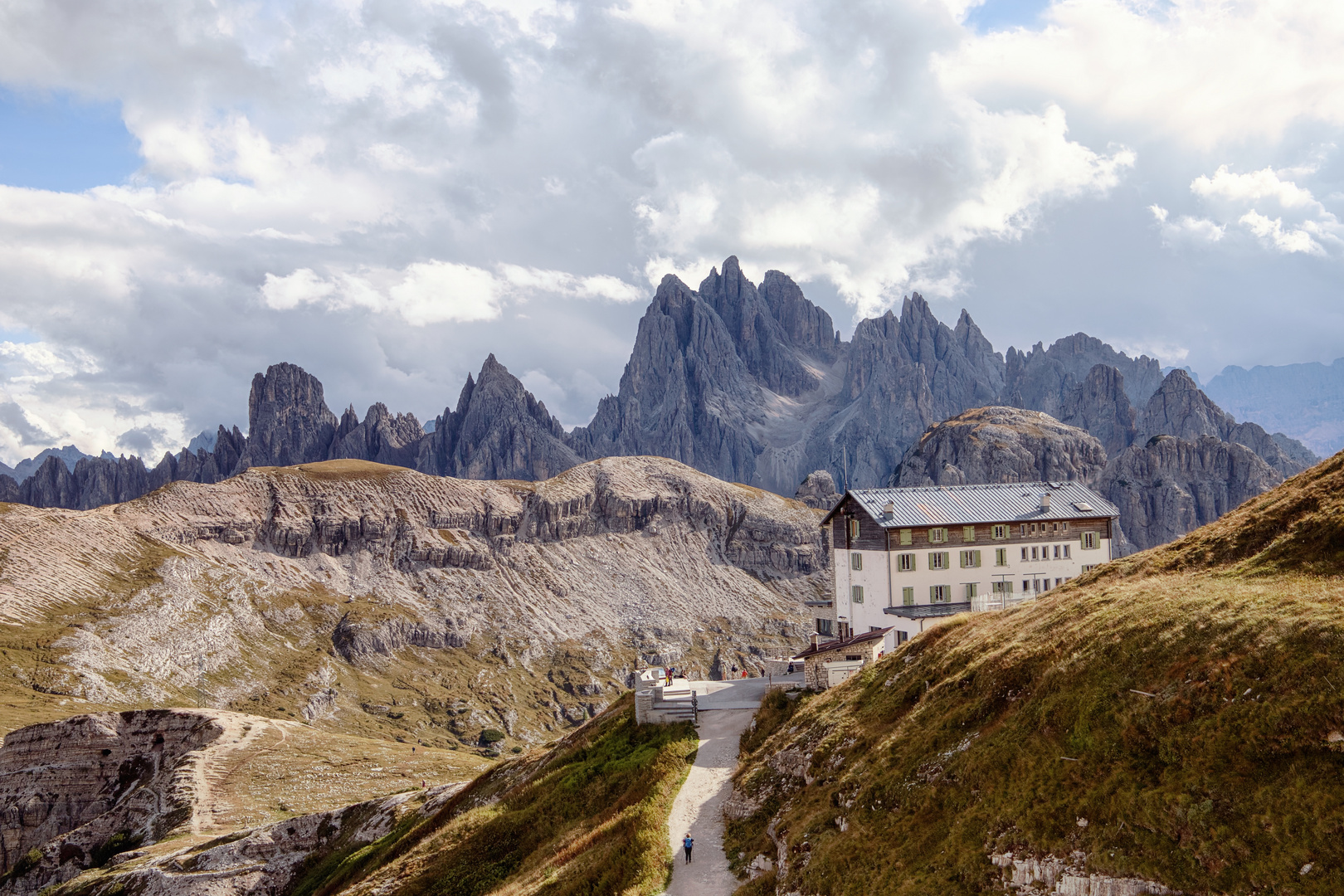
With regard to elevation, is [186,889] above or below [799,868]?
below

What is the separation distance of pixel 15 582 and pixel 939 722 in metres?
227

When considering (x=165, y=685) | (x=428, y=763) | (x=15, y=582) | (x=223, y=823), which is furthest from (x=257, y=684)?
(x=223, y=823)

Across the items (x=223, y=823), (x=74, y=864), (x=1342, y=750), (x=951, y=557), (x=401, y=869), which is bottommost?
(x=74, y=864)

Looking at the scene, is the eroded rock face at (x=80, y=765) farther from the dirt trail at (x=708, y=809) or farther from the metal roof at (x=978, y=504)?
the metal roof at (x=978, y=504)

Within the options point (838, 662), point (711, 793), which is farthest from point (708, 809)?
point (838, 662)

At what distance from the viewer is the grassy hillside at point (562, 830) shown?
1230 inches

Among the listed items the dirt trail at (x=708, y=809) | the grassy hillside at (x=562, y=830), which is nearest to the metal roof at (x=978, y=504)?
the grassy hillside at (x=562, y=830)

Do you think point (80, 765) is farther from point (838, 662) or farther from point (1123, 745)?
point (1123, 745)

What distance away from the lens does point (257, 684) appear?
191250mm

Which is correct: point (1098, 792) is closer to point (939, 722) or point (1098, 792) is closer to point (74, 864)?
point (939, 722)

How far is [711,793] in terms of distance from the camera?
3606 cm

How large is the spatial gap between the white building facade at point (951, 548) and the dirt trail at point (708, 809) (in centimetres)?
2387

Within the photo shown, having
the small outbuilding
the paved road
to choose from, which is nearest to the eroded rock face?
the paved road

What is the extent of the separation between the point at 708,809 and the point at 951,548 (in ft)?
141
